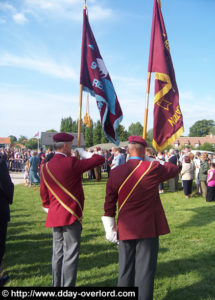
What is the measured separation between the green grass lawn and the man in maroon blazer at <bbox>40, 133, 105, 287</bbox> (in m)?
0.95

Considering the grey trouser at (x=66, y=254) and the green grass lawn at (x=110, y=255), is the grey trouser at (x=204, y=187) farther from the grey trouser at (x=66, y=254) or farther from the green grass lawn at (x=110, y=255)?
the grey trouser at (x=66, y=254)

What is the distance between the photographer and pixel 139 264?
3068mm

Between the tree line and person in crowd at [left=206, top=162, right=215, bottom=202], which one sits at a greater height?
the tree line

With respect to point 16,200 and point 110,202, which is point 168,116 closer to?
point 110,202

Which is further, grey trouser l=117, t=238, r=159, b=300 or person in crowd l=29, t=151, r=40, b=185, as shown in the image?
person in crowd l=29, t=151, r=40, b=185

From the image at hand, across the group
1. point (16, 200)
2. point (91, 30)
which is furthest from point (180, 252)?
point (16, 200)

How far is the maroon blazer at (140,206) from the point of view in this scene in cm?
306

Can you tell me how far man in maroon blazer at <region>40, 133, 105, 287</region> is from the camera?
11.4 ft

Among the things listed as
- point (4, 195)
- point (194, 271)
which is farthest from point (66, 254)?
point (194, 271)

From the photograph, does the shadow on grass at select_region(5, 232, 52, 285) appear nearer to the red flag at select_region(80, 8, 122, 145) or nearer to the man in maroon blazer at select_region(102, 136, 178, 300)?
the man in maroon blazer at select_region(102, 136, 178, 300)

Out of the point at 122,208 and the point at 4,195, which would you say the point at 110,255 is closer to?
the point at 4,195

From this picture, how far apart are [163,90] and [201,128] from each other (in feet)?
427

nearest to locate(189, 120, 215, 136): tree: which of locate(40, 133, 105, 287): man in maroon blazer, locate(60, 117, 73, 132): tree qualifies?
locate(60, 117, 73, 132): tree

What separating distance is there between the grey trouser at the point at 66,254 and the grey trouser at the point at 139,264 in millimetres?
651
